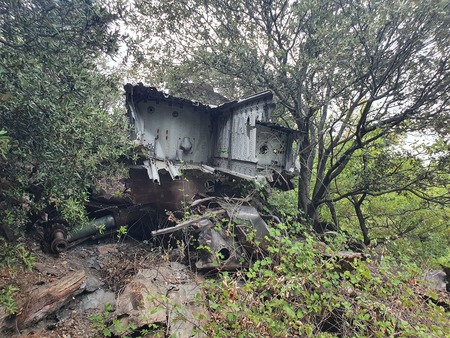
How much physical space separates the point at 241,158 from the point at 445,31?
265 inches

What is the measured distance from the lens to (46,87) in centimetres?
331

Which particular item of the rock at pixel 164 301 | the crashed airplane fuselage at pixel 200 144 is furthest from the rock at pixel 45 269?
the crashed airplane fuselage at pixel 200 144

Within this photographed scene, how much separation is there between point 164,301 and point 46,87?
11.3 feet

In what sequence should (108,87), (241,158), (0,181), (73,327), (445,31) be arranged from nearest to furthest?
1. (0,181)
2. (73,327)
3. (108,87)
4. (445,31)
5. (241,158)

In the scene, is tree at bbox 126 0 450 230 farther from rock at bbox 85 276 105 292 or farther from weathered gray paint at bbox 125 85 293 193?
rock at bbox 85 276 105 292

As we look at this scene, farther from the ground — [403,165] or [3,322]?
[403,165]

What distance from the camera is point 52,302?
453cm

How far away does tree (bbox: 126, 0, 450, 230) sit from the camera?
734 cm

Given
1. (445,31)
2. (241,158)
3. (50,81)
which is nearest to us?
(50,81)

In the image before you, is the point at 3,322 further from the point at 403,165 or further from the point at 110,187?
the point at 403,165

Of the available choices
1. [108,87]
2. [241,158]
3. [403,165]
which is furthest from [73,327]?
[403,165]

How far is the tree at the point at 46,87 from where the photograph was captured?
3031 millimetres

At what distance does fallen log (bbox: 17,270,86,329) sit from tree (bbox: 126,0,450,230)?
5641 mm

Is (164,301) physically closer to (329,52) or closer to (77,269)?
(77,269)
